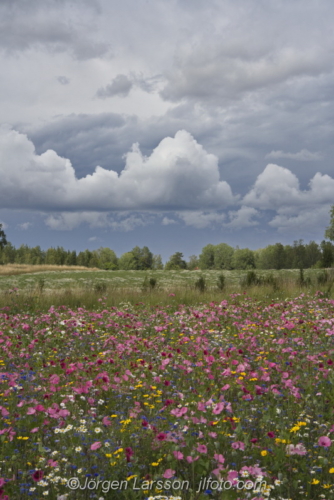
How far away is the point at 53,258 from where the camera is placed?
121 meters

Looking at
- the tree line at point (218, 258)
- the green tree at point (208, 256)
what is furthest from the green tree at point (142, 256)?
the green tree at point (208, 256)

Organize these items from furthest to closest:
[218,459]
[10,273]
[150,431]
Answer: [10,273], [150,431], [218,459]

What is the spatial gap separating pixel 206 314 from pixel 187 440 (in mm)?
7259

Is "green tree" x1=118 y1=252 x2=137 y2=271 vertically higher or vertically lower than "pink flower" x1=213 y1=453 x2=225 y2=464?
higher

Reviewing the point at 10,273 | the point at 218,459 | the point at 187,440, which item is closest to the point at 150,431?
the point at 187,440

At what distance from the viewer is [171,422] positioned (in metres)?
4.29

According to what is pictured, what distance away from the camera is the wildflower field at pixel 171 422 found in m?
3.34

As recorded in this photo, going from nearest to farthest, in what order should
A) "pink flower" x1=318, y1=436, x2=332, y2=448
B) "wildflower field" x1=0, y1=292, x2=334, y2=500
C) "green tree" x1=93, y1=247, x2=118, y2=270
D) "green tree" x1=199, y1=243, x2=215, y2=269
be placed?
1. "wildflower field" x1=0, y1=292, x2=334, y2=500
2. "pink flower" x1=318, y1=436, x2=332, y2=448
3. "green tree" x1=199, y1=243, x2=215, y2=269
4. "green tree" x1=93, y1=247, x2=118, y2=270

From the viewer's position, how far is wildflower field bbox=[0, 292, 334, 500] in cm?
334

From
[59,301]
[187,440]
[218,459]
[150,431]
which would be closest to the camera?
[218,459]

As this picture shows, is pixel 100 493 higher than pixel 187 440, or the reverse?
pixel 187 440

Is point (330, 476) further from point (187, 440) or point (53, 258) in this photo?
point (53, 258)

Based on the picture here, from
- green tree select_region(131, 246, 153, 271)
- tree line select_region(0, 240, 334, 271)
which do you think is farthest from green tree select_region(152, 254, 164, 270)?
green tree select_region(131, 246, 153, 271)

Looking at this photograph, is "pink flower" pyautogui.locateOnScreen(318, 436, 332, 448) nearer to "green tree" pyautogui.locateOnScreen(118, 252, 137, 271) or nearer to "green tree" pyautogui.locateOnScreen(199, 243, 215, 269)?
"green tree" pyautogui.locateOnScreen(118, 252, 137, 271)
